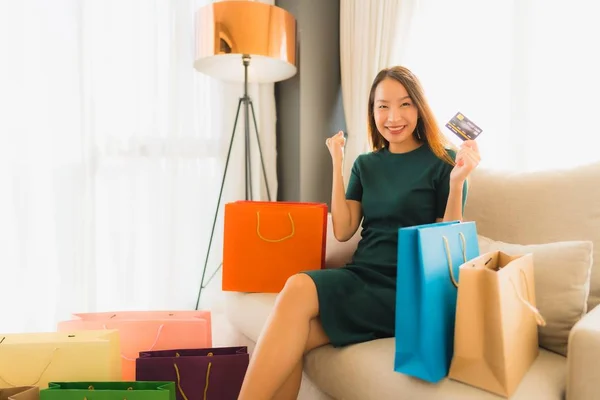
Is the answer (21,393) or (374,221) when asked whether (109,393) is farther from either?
(374,221)

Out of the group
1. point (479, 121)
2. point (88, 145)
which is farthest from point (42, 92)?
point (479, 121)

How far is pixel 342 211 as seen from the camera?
1.61 meters

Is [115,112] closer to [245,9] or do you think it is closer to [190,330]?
[245,9]

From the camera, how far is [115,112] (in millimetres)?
2303

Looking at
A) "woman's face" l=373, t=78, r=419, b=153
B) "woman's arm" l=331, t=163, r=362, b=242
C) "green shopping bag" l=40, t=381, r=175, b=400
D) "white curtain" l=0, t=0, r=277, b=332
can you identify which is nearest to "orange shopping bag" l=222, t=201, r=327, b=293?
"woman's arm" l=331, t=163, r=362, b=242

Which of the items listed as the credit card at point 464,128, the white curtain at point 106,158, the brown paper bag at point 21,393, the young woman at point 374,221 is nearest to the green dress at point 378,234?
the young woman at point 374,221

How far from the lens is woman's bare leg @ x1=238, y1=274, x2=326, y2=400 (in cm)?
117

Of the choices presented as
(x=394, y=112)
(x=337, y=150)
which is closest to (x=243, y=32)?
(x=337, y=150)

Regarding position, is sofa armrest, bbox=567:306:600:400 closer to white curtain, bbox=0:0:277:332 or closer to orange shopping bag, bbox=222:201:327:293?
orange shopping bag, bbox=222:201:327:293

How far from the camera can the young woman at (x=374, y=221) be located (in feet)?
3.98

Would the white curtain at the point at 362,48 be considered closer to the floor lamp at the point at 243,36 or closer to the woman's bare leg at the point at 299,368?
the floor lamp at the point at 243,36

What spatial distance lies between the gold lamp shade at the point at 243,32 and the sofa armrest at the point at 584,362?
5.54ft

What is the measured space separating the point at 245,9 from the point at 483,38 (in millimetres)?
1072

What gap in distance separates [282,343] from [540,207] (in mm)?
911
